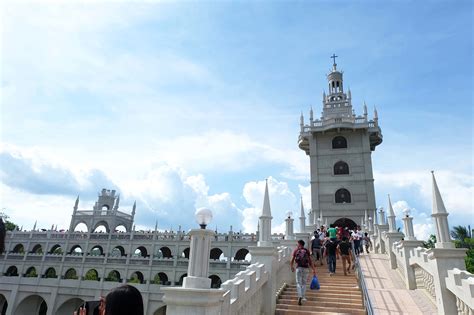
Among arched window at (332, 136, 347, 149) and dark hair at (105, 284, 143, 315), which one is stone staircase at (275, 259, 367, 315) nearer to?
dark hair at (105, 284, 143, 315)

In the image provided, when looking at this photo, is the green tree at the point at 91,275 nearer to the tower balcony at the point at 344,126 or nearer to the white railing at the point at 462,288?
the tower balcony at the point at 344,126

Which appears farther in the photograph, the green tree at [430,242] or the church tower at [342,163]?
the green tree at [430,242]

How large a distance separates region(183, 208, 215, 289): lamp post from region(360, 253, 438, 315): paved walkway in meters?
6.15

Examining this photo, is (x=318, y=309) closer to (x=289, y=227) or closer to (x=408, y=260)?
(x=408, y=260)

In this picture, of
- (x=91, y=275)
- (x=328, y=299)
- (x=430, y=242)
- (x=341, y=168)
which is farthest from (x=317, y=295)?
(x=91, y=275)

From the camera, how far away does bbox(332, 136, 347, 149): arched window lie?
38750 mm

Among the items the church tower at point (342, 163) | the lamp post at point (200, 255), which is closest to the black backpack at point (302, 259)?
the lamp post at point (200, 255)

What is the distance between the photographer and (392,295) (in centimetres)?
1087

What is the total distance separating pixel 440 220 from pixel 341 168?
29.7m

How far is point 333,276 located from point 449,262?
538 centimetres

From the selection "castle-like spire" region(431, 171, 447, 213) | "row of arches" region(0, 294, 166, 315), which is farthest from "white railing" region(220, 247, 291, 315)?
"row of arches" region(0, 294, 166, 315)

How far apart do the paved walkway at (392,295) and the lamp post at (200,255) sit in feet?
20.2

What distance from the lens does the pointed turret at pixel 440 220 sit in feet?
28.6

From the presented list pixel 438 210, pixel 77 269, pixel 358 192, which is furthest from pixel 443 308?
pixel 77 269
